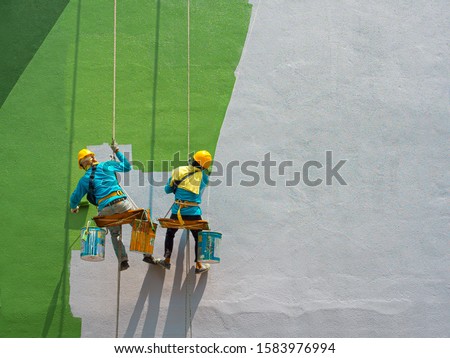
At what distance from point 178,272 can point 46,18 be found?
2.93 meters

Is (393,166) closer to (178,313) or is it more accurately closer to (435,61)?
(435,61)

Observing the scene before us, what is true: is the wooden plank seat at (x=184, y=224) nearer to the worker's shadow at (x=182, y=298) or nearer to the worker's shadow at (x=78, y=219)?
the worker's shadow at (x=182, y=298)

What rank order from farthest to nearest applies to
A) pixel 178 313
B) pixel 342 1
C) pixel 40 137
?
pixel 342 1, pixel 40 137, pixel 178 313

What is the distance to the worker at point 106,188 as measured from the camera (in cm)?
678

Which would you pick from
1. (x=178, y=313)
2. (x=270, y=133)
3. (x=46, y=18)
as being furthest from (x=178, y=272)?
(x=46, y=18)

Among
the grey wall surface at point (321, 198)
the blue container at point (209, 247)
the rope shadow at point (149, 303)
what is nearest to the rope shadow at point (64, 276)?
the grey wall surface at point (321, 198)

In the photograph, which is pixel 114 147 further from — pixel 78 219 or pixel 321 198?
pixel 321 198

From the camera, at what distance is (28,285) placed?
7051 millimetres

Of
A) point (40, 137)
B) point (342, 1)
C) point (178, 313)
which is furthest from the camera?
point (342, 1)

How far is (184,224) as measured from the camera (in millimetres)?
6781

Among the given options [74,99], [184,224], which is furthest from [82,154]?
[184,224]

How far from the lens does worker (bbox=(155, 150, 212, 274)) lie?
6.89 m

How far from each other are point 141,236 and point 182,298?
81 centimetres

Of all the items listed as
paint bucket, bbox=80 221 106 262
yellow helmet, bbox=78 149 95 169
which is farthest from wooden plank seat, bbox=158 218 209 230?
yellow helmet, bbox=78 149 95 169
